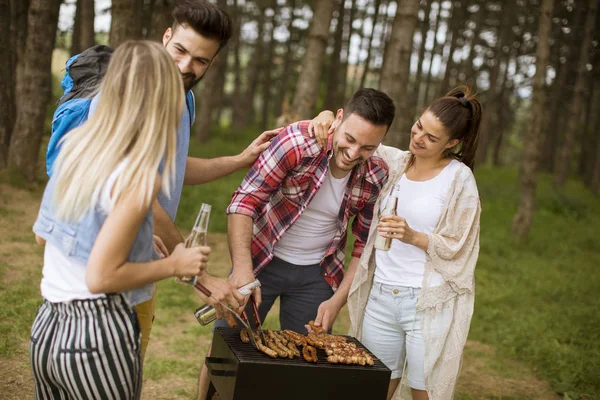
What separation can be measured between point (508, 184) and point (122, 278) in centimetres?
1955

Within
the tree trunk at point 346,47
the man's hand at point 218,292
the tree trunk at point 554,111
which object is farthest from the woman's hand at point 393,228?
the tree trunk at point 554,111

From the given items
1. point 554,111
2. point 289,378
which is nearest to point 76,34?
point 289,378

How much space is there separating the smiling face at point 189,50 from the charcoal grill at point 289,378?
4.59 feet

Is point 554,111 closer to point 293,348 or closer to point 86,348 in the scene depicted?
point 293,348

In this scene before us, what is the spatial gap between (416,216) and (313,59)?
5742mm

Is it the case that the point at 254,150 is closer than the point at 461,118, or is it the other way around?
the point at 461,118

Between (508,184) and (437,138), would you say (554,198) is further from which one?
(437,138)

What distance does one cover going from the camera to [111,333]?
2289 mm

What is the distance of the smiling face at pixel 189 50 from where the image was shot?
3059 millimetres

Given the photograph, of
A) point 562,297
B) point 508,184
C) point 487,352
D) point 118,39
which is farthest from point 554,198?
point 118,39

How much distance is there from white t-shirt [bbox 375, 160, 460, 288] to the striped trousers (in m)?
1.88

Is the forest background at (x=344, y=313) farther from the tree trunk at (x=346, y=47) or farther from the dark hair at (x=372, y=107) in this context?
the tree trunk at (x=346, y=47)

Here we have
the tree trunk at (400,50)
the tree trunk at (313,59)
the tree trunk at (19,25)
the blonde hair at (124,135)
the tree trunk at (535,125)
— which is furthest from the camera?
the tree trunk at (19,25)

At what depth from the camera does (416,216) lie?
12.3 feet
